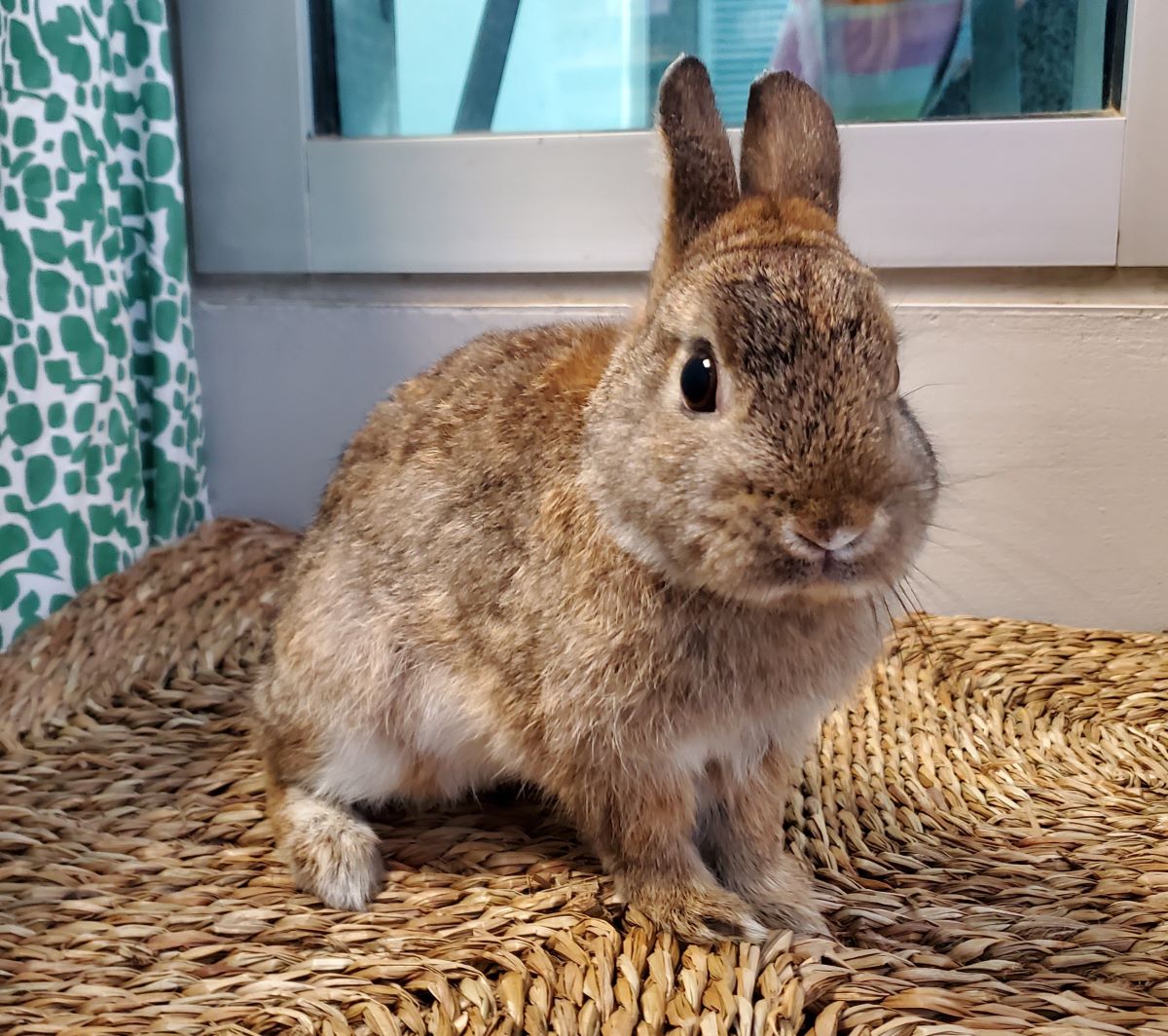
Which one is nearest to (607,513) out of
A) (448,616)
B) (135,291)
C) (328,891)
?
(448,616)

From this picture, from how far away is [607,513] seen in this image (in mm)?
1146

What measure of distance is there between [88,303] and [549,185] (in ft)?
3.05

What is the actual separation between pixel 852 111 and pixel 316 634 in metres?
1.50

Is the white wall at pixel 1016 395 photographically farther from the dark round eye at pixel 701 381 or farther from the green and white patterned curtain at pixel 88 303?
the dark round eye at pixel 701 381

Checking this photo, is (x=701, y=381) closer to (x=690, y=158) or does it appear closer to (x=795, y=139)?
(x=690, y=158)

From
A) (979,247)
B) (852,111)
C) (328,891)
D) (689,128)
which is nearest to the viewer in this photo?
(689,128)

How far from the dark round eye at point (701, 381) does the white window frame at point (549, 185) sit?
985mm

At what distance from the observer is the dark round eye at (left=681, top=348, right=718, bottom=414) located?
105 cm

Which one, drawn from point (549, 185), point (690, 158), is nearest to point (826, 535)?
point (690, 158)

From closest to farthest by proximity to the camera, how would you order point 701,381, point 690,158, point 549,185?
point 701,381
point 690,158
point 549,185

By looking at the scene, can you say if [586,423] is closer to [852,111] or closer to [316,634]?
[316,634]

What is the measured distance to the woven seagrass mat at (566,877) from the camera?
3.53 feet

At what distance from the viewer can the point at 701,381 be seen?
105 centimetres

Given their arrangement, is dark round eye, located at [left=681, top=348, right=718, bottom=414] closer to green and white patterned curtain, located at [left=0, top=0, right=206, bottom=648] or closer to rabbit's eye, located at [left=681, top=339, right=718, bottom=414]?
rabbit's eye, located at [left=681, top=339, right=718, bottom=414]
